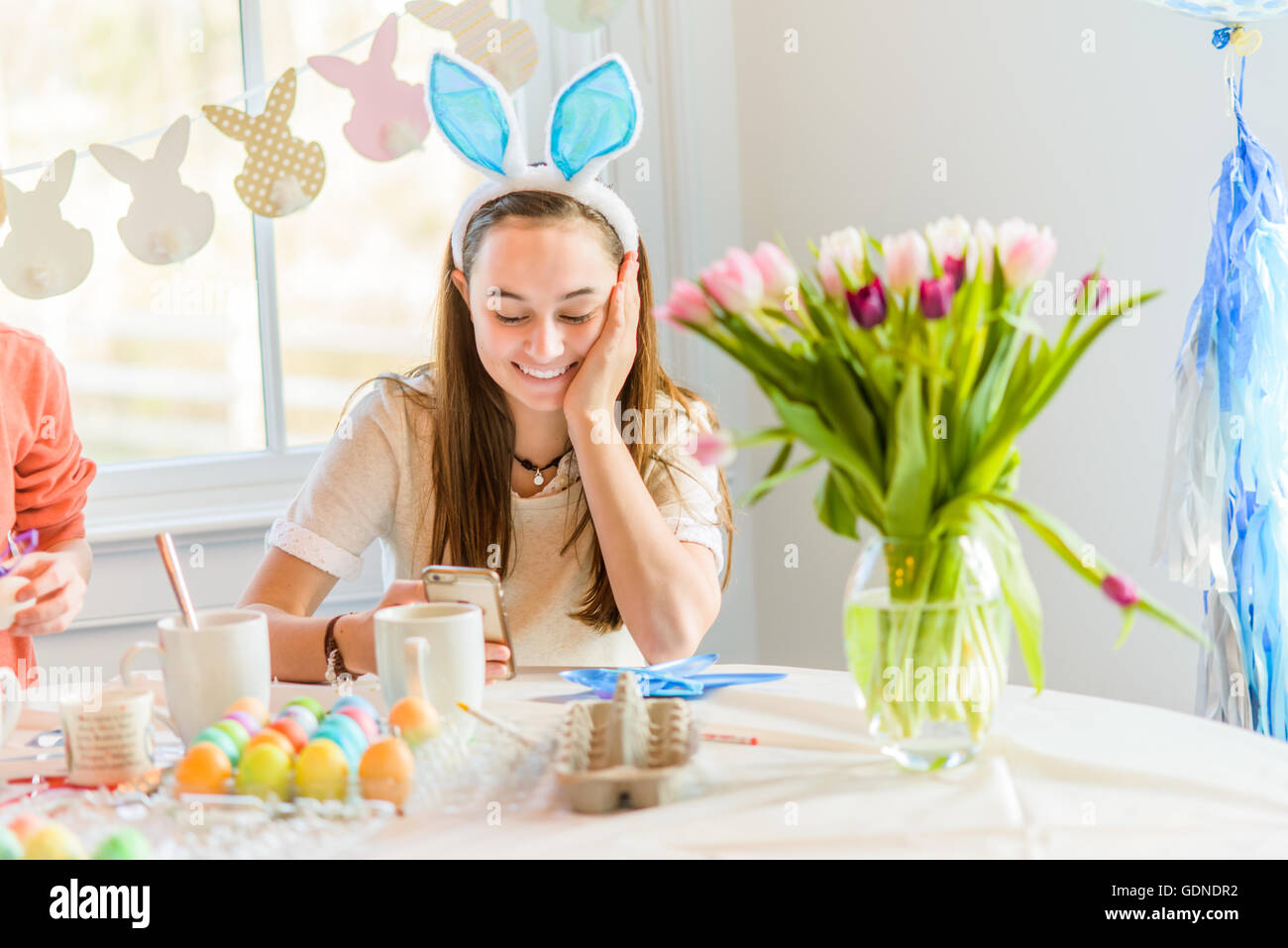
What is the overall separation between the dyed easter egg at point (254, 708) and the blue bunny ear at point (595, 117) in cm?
71

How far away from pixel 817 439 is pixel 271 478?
1714 millimetres

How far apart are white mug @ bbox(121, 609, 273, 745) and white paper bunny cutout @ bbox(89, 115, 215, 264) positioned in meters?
1.41

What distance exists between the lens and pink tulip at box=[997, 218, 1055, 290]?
0.86 m

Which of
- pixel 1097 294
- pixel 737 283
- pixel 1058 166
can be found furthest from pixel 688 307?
pixel 1058 166

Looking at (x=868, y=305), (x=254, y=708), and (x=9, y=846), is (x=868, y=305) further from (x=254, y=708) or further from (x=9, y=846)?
(x=9, y=846)

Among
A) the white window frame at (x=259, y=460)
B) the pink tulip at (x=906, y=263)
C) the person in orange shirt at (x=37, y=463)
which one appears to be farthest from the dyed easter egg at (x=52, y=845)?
the white window frame at (x=259, y=460)

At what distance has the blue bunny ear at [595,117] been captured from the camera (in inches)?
53.3

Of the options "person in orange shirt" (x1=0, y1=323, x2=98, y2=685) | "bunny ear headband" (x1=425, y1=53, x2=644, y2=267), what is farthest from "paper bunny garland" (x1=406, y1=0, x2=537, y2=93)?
"person in orange shirt" (x1=0, y1=323, x2=98, y2=685)

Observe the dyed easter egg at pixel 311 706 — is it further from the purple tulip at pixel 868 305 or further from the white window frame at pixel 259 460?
the white window frame at pixel 259 460

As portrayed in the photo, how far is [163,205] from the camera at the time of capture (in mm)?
2244

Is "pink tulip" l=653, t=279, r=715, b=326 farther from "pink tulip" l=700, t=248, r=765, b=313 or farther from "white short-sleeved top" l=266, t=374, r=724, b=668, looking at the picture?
"white short-sleeved top" l=266, t=374, r=724, b=668
